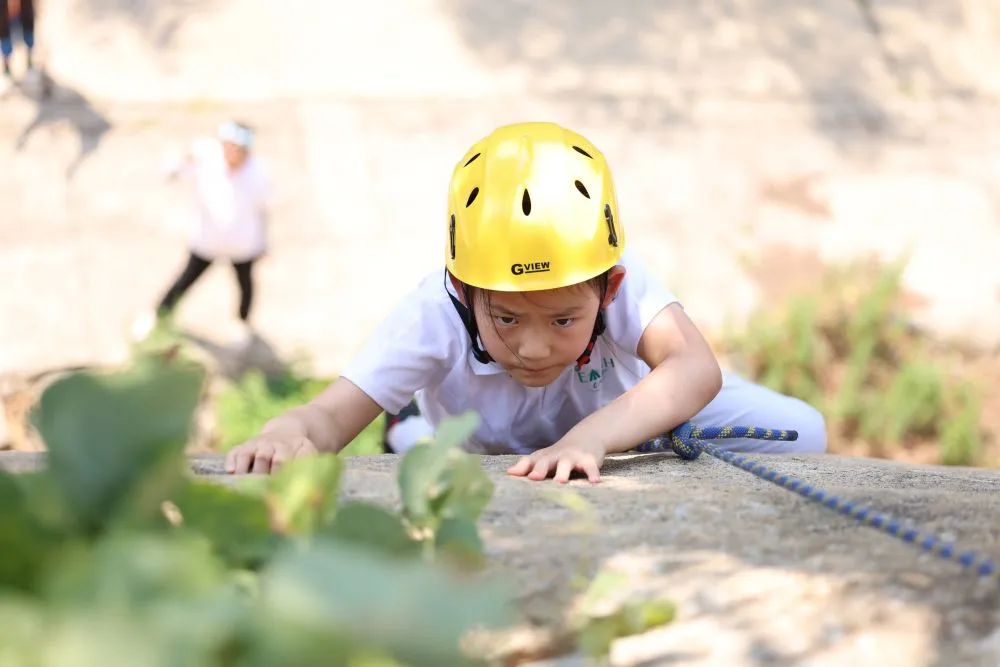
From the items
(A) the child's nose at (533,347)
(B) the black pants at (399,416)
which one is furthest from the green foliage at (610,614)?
(B) the black pants at (399,416)

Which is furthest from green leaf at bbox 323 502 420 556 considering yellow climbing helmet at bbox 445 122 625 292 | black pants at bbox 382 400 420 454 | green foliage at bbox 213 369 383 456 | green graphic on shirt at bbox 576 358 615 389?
green foliage at bbox 213 369 383 456

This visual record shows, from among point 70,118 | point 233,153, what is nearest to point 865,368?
point 233,153

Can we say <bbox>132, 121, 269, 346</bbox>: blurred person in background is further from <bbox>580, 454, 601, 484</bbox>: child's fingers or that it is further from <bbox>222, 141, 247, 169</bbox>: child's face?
<bbox>580, 454, 601, 484</bbox>: child's fingers

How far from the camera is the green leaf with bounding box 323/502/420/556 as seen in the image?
1.25 m

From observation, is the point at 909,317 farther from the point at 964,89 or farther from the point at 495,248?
the point at 495,248

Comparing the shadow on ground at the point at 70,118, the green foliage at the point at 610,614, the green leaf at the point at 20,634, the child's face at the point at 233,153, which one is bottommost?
the green foliage at the point at 610,614

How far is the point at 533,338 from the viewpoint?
2.41m

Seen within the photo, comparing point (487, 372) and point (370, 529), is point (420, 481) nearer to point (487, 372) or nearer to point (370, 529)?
point (370, 529)

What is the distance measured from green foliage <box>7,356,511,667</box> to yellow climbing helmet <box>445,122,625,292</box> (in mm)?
1028

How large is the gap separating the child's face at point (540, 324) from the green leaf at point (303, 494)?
110 cm

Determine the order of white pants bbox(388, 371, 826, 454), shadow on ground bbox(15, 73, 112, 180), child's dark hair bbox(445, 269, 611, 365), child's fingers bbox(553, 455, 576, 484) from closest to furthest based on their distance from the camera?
child's fingers bbox(553, 455, 576, 484), child's dark hair bbox(445, 269, 611, 365), white pants bbox(388, 371, 826, 454), shadow on ground bbox(15, 73, 112, 180)

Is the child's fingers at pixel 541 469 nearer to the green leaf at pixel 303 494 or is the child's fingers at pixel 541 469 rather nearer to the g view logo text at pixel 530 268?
the g view logo text at pixel 530 268

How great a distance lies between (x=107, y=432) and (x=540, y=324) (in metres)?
1.44

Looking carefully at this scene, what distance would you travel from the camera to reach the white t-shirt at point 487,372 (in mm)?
2689
